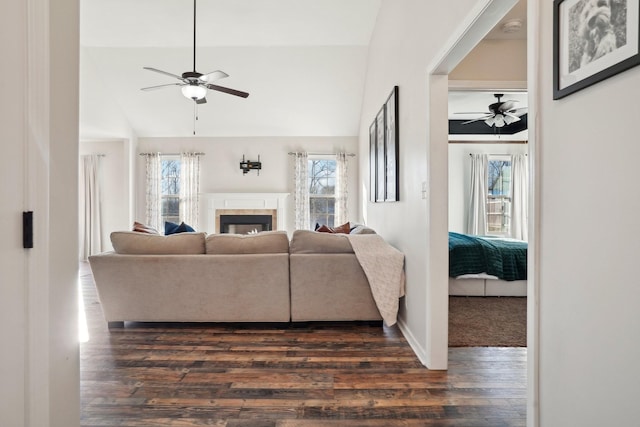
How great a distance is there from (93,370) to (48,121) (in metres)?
2.05

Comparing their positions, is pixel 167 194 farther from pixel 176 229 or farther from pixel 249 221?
pixel 176 229

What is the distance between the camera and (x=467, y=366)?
8.10 feet

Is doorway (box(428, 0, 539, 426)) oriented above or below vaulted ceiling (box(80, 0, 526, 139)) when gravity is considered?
below

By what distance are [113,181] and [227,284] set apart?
224 inches

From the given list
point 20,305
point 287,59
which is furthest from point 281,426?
point 287,59

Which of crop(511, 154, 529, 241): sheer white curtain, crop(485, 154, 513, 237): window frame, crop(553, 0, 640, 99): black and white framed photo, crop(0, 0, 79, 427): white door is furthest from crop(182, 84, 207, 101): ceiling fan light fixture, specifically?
crop(511, 154, 529, 241): sheer white curtain

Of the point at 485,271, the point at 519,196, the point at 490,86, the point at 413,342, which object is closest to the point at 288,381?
the point at 413,342

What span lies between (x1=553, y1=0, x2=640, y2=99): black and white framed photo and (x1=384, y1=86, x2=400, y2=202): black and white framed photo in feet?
7.22

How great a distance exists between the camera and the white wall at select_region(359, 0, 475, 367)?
2.40 meters

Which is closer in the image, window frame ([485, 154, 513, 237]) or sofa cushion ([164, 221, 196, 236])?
sofa cushion ([164, 221, 196, 236])

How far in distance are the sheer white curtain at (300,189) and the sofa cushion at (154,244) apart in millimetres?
4405

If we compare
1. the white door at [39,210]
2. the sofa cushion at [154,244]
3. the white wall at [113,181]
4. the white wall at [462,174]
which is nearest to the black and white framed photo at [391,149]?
the sofa cushion at [154,244]

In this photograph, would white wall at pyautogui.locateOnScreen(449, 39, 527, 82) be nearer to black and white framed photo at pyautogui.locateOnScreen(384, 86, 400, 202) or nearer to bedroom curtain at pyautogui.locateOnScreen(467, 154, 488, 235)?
black and white framed photo at pyautogui.locateOnScreen(384, 86, 400, 202)

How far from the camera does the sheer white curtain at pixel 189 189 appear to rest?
7566 mm
